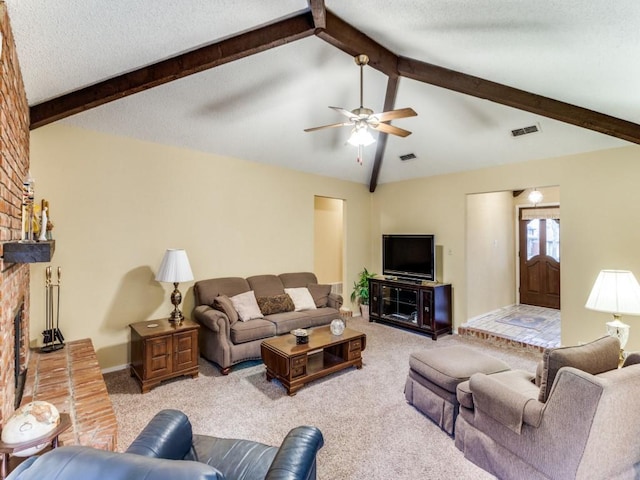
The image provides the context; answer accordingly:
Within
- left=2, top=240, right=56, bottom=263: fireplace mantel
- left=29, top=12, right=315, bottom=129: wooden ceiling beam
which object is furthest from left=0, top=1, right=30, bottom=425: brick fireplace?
left=29, top=12, right=315, bottom=129: wooden ceiling beam

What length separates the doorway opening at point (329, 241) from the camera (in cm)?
650

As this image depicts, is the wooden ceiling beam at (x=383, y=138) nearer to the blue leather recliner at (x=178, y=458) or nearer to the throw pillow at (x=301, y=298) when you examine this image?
the throw pillow at (x=301, y=298)

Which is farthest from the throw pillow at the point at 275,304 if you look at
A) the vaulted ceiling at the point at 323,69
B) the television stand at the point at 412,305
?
the vaulted ceiling at the point at 323,69

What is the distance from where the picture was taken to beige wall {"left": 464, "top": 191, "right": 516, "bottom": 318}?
215 inches

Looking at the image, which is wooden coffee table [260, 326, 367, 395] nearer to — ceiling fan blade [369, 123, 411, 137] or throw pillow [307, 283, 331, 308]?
throw pillow [307, 283, 331, 308]

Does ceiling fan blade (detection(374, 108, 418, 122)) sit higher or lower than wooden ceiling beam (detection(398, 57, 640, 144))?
lower

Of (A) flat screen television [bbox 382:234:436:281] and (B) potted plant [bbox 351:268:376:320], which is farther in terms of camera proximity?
(B) potted plant [bbox 351:268:376:320]

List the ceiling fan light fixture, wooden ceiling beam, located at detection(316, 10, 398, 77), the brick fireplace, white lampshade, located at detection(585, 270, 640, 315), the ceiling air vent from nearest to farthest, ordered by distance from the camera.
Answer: the brick fireplace < white lampshade, located at detection(585, 270, 640, 315) < wooden ceiling beam, located at detection(316, 10, 398, 77) < the ceiling fan light fixture < the ceiling air vent

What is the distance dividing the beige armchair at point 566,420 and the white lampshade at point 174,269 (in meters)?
3.07

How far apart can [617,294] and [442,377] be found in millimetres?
1534

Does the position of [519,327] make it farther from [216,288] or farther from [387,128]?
[216,288]

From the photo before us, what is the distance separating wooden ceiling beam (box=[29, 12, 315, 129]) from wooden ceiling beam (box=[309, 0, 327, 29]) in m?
0.11

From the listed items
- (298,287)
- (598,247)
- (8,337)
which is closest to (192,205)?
(298,287)

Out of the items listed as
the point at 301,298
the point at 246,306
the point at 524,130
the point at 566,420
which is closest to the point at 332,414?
the point at 566,420
